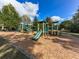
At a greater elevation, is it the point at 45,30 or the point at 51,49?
the point at 45,30

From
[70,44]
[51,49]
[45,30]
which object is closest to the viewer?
[51,49]

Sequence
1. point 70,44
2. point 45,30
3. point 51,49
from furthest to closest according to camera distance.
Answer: point 45,30
point 70,44
point 51,49

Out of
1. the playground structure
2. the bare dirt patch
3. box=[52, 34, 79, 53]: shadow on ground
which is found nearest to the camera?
the bare dirt patch

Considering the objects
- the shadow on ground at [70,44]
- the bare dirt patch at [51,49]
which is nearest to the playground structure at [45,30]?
the bare dirt patch at [51,49]

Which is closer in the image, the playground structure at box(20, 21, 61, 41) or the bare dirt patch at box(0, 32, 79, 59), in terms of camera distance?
the bare dirt patch at box(0, 32, 79, 59)

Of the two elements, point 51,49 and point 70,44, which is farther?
point 70,44

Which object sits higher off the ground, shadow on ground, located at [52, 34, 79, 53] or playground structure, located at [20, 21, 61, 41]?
playground structure, located at [20, 21, 61, 41]

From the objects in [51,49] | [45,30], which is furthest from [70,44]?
[45,30]

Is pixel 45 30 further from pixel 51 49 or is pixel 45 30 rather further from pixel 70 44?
pixel 51 49

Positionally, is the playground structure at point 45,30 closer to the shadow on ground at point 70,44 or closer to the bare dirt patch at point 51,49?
the bare dirt patch at point 51,49

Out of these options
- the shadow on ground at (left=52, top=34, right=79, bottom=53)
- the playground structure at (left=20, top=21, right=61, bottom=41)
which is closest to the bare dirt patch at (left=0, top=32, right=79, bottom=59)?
the shadow on ground at (left=52, top=34, right=79, bottom=53)

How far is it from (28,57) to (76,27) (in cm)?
2498

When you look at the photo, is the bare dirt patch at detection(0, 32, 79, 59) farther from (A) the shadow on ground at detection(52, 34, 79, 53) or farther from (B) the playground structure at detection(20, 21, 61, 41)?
(B) the playground structure at detection(20, 21, 61, 41)

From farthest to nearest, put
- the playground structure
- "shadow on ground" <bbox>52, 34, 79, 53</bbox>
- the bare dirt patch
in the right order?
the playground structure
"shadow on ground" <bbox>52, 34, 79, 53</bbox>
the bare dirt patch
